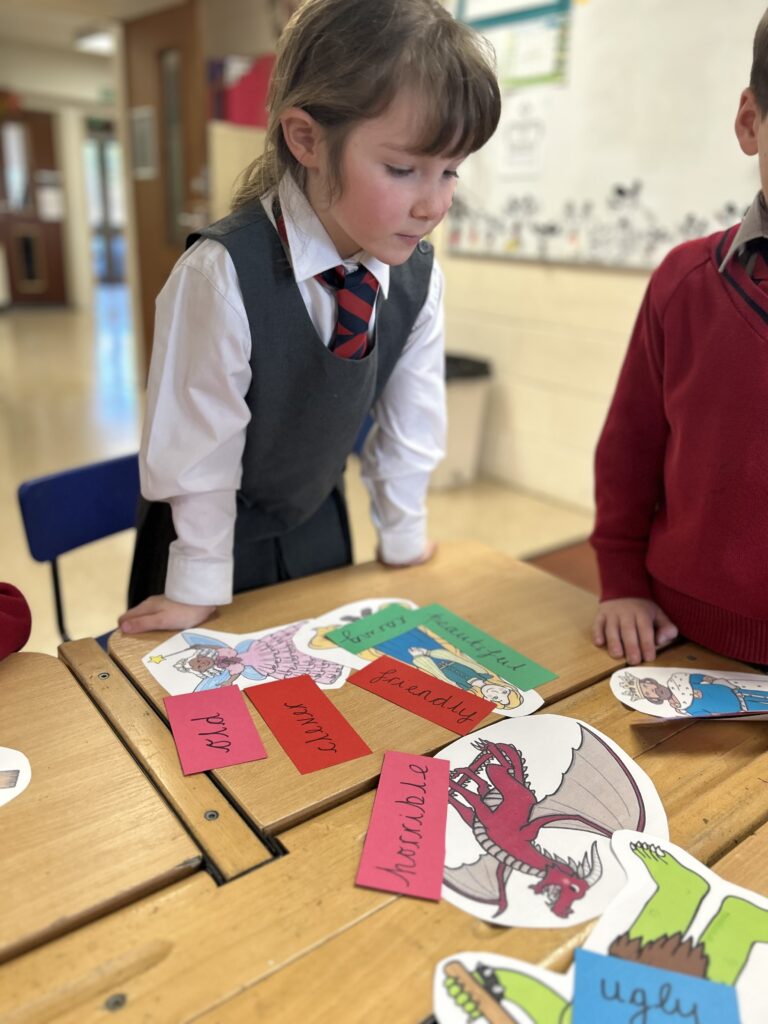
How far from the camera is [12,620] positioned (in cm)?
85

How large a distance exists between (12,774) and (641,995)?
506 mm

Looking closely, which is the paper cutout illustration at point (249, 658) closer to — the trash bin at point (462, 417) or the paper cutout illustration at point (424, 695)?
the paper cutout illustration at point (424, 695)

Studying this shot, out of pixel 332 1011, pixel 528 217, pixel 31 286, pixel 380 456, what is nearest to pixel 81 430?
pixel 528 217

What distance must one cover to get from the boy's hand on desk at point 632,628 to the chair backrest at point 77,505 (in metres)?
0.78

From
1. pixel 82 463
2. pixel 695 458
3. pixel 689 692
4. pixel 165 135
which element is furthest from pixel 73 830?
pixel 165 135

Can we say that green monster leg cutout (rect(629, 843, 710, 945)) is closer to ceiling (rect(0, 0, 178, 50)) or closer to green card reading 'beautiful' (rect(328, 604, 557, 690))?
green card reading 'beautiful' (rect(328, 604, 557, 690))

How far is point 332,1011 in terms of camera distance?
49cm

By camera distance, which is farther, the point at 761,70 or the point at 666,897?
the point at 761,70

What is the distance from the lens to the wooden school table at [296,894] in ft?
1.62

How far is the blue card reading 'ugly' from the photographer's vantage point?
1.62 ft

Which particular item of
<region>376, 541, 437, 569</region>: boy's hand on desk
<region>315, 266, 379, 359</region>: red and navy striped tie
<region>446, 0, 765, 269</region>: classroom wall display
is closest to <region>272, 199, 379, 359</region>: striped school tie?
<region>315, 266, 379, 359</region>: red and navy striped tie

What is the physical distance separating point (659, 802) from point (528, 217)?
272 cm

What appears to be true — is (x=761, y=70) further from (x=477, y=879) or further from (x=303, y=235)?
(x=477, y=879)

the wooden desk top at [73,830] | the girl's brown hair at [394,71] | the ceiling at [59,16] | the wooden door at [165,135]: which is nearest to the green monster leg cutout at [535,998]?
the wooden desk top at [73,830]
